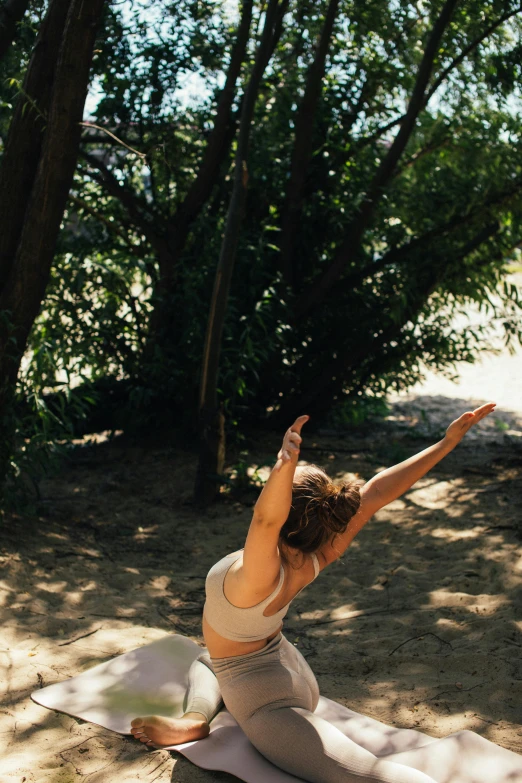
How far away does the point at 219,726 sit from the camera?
2.84 meters

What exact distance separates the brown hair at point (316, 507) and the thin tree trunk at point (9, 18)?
429 centimetres

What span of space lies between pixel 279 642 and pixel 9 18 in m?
4.66

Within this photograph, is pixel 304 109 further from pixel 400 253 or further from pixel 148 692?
pixel 148 692

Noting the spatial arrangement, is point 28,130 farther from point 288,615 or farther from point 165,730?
point 165,730

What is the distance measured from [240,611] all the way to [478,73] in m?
6.08

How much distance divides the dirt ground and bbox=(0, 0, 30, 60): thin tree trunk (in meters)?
3.22

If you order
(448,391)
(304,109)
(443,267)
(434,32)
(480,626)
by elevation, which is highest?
(434,32)

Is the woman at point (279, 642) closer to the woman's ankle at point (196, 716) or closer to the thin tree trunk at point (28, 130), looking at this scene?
the woman's ankle at point (196, 716)

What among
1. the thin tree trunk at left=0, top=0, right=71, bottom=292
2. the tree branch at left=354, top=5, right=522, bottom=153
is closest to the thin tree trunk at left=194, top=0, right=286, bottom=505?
the thin tree trunk at left=0, top=0, right=71, bottom=292

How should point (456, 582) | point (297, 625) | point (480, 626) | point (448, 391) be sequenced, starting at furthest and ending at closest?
point (448, 391) < point (456, 582) < point (297, 625) < point (480, 626)

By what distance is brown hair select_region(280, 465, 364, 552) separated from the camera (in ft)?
8.18

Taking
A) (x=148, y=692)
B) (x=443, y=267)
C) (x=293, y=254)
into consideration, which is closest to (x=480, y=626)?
(x=148, y=692)

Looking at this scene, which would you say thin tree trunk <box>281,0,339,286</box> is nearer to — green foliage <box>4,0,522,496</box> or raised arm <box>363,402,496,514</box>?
green foliage <box>4,0,522,496</box>

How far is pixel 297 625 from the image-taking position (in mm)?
4020
